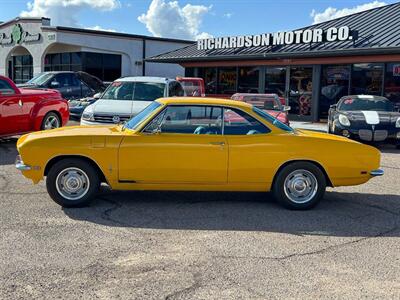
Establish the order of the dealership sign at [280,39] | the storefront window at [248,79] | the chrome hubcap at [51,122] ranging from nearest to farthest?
Result: the chrome hubcap at [51,122]
the dealership sign at [280,39]
the storefront window at [248,79]

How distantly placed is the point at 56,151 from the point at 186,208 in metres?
1.81

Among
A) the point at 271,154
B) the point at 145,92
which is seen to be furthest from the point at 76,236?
the point at 145,92

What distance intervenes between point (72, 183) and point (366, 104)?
9.71m

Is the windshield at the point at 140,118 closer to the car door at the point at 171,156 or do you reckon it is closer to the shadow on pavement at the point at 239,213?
the car door at the point at 171,156

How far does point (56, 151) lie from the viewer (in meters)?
5.84

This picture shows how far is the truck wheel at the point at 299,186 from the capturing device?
20.0ft

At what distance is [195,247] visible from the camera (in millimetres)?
4719

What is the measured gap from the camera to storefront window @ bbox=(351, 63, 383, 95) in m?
17.0

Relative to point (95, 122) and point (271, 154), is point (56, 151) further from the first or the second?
point (95, 122)

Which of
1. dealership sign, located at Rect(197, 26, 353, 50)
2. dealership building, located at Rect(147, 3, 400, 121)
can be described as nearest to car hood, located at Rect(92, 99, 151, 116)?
Result: dealership building, located at Rect(147, 3, 400, 121)

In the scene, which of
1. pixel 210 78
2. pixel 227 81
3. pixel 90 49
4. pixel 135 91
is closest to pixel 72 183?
pixel 135 91

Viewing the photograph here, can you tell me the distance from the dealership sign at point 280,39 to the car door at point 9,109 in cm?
1183

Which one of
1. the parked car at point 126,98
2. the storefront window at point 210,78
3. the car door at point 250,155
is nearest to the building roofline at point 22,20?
the storefront window at point 210,78

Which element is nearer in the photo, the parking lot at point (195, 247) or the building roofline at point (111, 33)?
the parking lot at point (195, 247)
